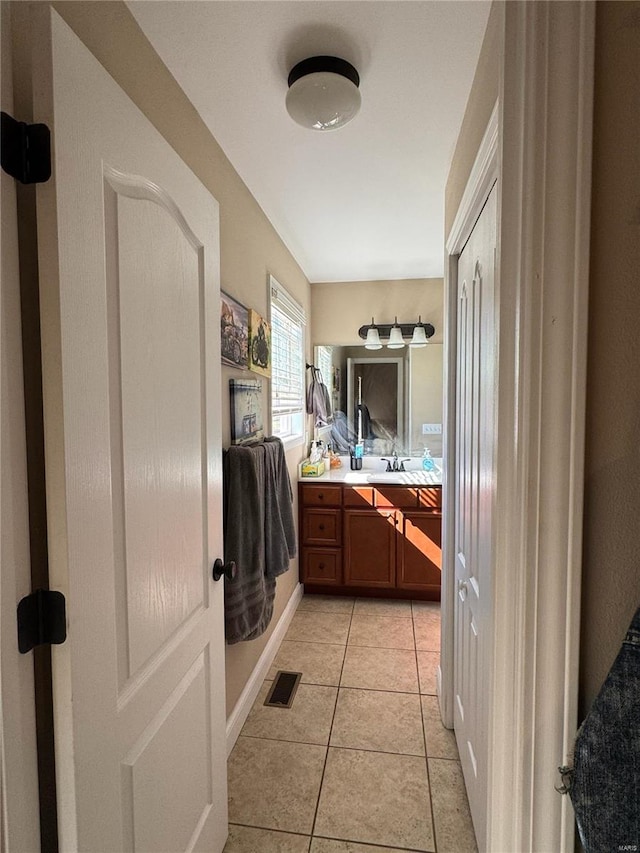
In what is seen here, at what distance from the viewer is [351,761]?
65.5 inches

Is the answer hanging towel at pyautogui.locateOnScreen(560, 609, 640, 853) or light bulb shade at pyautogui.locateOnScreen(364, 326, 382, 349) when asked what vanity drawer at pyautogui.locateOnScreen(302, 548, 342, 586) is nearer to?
light bulb shade at pyautogui.locateOnScreen(364, 326, 382, 349)

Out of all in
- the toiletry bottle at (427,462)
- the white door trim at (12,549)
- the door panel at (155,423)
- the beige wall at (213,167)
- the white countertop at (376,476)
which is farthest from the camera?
the toiletry bottle at (427,462)

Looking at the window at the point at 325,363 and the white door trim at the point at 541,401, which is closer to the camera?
the white door trim at the point at 541,401

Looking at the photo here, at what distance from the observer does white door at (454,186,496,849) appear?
1.16m

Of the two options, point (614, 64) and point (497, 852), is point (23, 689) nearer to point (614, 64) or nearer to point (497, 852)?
point (497, 852)

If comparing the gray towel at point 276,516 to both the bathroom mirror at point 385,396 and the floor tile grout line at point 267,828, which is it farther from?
the bathroom mirror at point 385,396

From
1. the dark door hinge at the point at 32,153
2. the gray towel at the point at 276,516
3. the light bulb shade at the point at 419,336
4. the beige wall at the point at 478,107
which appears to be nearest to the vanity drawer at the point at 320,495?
the gray towel at the point at 276,516

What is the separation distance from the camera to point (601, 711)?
55 centimetres

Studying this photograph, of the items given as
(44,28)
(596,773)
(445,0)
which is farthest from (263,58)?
(596,773)

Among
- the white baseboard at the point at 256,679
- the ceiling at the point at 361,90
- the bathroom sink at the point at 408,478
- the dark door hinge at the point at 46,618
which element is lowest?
the white baseboard at the point at 256,679

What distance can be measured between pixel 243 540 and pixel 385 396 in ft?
7.50

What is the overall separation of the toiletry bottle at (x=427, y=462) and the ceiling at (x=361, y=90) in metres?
1.88

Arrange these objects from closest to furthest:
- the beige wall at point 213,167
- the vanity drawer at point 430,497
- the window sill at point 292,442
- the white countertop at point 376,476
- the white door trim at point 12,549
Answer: the white door trim at point 12,549 → the beige wall at point 213,167 → the window sill at point 292,442 → the vanity drawer at point 430,497 → the white countertop at point 376,476

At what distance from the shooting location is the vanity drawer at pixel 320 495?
120 inches
